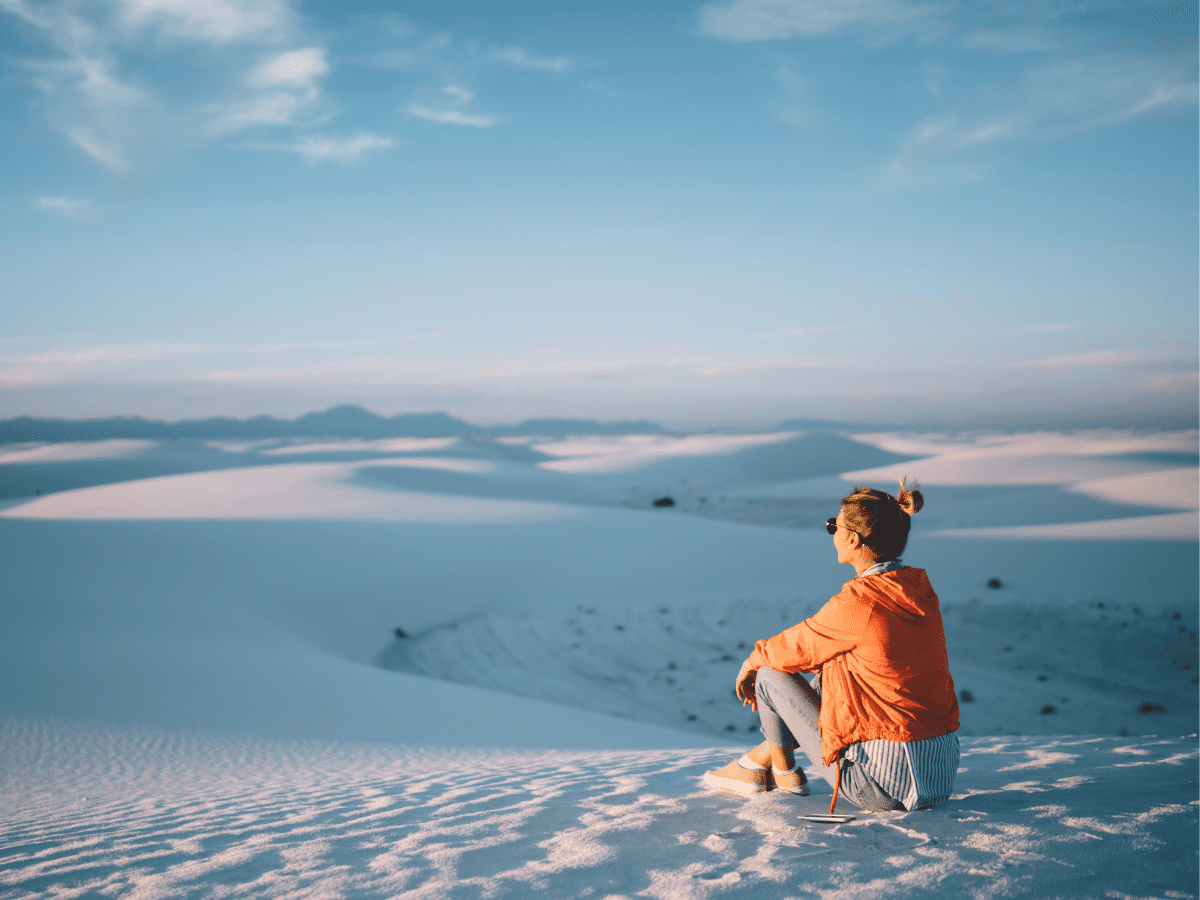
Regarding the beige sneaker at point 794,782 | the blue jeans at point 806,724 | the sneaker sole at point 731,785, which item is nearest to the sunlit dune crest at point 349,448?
the sneaker sole at point 731,785

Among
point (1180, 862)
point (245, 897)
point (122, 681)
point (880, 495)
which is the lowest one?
point (122, 681)

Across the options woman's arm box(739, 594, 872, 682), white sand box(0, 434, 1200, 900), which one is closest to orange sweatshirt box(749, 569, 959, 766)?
woman's arm box(739, 594, 872, 682)

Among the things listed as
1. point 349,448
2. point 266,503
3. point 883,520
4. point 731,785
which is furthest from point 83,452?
point 883,520

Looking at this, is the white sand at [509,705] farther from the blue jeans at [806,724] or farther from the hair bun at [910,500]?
the hair bun at [910,500]

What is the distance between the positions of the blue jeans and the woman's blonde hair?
56 cm

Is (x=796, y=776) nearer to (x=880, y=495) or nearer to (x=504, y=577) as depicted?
(x=880, y=495)

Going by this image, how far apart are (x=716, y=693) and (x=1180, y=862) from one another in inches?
Result: 195

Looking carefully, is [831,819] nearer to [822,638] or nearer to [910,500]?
[822,638]

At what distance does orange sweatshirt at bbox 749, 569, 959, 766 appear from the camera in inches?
80.1

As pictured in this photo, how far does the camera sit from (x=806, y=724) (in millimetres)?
2338

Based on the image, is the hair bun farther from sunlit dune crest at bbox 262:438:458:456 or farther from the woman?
sunlit dune crest at bbox 262:438:458:456

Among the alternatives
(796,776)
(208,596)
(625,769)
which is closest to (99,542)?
(208,596)

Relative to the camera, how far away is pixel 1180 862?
6.40 feet

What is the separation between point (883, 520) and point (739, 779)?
1.26 m
